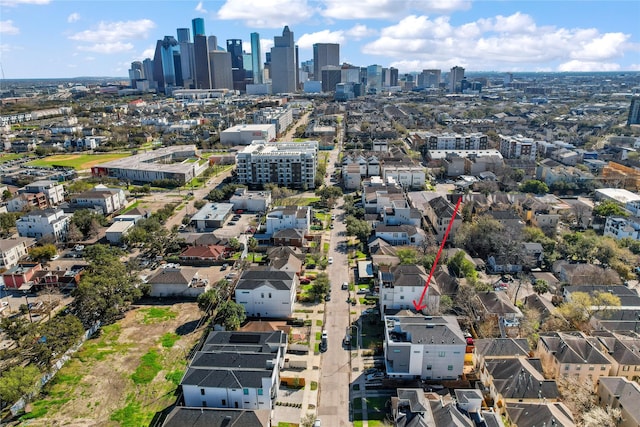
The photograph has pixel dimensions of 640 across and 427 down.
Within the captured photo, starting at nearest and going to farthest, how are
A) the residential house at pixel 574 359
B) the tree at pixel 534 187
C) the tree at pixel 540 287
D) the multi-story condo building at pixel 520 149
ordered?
the residential house at pixel 574 359
the tree at pixel 540 287
the tree at pixel 534 187
the multi-story condo building at pixel 520 149

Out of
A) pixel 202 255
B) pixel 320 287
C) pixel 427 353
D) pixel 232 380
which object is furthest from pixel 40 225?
pixel 427 353

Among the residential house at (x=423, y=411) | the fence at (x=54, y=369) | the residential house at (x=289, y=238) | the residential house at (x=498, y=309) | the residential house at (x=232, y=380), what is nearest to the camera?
the residential house at (x=423, y=411)

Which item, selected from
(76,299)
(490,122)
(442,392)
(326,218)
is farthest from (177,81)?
(442,392)

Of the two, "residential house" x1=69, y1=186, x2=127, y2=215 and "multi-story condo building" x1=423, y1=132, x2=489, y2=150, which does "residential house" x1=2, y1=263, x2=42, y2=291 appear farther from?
"multi-story condo building" x1=423, y1=132, x2=489, y2=150

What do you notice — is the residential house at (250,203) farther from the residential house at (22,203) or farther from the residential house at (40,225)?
the residential house at (22,203)

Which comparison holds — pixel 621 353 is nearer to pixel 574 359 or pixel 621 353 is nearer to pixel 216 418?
pixel 574 359

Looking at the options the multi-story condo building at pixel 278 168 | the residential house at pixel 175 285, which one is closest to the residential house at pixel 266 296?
the residential house at pixel 175 285

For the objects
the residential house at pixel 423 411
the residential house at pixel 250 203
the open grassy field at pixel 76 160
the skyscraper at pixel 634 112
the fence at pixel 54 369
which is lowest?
the fence at pixel 54 369

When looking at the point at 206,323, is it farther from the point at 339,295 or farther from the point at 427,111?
the point at 427,111
